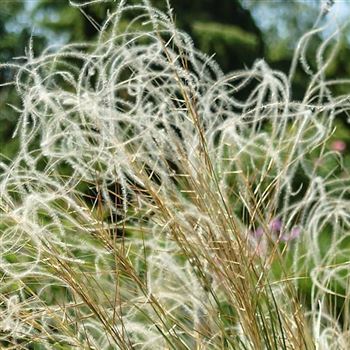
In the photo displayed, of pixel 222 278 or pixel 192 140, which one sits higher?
pixel 192 140

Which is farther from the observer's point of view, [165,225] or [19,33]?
[19,33]

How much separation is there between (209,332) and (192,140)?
41cm

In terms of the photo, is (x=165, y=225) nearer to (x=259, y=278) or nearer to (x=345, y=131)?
(x=259, y=278)

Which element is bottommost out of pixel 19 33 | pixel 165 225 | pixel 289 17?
pixel 289 17

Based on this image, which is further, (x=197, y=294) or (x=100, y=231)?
(x=197, y=294)

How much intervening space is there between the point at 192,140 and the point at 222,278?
1.09 feet

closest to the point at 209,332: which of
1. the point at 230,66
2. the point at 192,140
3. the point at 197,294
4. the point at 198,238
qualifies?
the point at 197,294

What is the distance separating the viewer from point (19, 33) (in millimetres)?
7645

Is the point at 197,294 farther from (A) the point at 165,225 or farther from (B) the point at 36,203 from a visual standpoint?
(B) the point at 36,203

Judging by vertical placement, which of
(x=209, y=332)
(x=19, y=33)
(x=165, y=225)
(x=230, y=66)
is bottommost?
(x=230, y=66)

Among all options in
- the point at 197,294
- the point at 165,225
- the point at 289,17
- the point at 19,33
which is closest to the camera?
the point at 165,225

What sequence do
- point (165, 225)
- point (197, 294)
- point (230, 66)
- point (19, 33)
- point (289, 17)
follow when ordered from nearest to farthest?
point (165, 225)
point (197, 294)
point (19, 33)
point (230, 66)
point (289, 17)

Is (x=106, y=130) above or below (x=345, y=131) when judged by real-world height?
above

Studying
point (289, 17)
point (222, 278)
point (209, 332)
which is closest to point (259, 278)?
point (222, 278)
